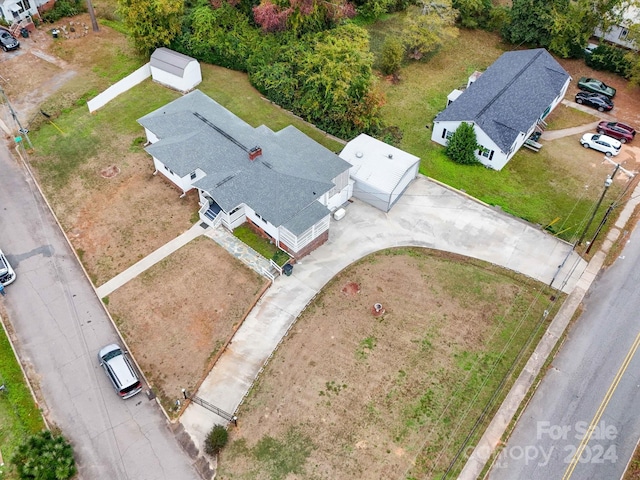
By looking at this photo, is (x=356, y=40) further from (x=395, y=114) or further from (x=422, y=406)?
(x=422, y=406)

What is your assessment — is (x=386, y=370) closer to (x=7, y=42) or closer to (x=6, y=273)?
(x=6, y=273)

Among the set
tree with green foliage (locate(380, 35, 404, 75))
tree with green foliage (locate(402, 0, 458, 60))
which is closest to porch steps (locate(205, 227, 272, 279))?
tree with green foliage (locate(380, 35, 404, 75))

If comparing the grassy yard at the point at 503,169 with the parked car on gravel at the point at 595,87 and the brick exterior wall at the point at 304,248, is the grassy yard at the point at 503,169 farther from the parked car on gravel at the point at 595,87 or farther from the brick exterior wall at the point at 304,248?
the brick exterior wall at the point at 304,248

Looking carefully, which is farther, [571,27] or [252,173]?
[571,27]

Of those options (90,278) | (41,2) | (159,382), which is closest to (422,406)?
(159,382)

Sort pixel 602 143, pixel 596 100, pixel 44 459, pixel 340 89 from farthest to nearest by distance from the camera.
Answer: pixel 596 100 → pixel 602 143 → pixel 340 89 → pixel 44 459

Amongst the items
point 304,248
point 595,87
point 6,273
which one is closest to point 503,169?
point 595,87
